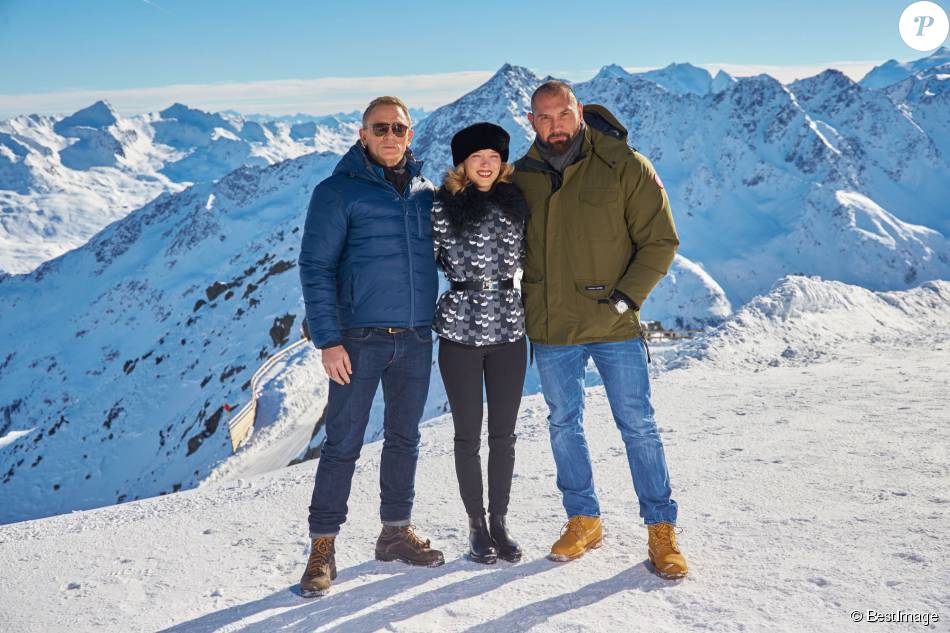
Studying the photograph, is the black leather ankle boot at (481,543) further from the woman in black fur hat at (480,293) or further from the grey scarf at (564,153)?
the grey scarf at (564,153)

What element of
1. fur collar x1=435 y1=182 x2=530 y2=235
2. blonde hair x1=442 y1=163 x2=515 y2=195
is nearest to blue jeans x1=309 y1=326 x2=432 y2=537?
fur collar x1=435 y1=182 x2=530 y2=235

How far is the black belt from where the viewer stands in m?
4.08

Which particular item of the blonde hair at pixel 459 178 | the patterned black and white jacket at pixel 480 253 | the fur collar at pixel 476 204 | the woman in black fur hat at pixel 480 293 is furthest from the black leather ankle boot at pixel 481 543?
the blonde hair at pixel 459 178

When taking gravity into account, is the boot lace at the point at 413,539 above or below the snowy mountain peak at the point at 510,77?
below

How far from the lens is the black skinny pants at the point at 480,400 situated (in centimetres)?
414

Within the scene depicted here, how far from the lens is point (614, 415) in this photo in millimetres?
4246

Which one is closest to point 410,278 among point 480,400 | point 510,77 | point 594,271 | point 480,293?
point 480,293

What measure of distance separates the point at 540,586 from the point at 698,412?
16.6 ft

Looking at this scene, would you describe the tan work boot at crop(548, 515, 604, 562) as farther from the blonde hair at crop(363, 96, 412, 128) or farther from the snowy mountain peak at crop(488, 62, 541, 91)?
the snowy mountain peak at crop(488, 62, 541, 91)

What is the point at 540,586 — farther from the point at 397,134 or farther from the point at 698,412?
the point at 698,412

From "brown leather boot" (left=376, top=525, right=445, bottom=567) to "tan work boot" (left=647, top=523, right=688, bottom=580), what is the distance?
1412 millimetres

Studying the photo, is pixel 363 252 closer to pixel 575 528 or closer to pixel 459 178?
pixel 459 178

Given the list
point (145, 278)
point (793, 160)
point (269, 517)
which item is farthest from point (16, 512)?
point (793, 160)

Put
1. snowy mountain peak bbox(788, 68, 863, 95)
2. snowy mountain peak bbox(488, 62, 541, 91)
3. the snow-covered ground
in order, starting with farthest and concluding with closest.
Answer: snowy mountain peak bbox(788, 68, 863, 95) < snowy mountain peak bbox(488, 62, 541, 91) < the snow-covered ground
